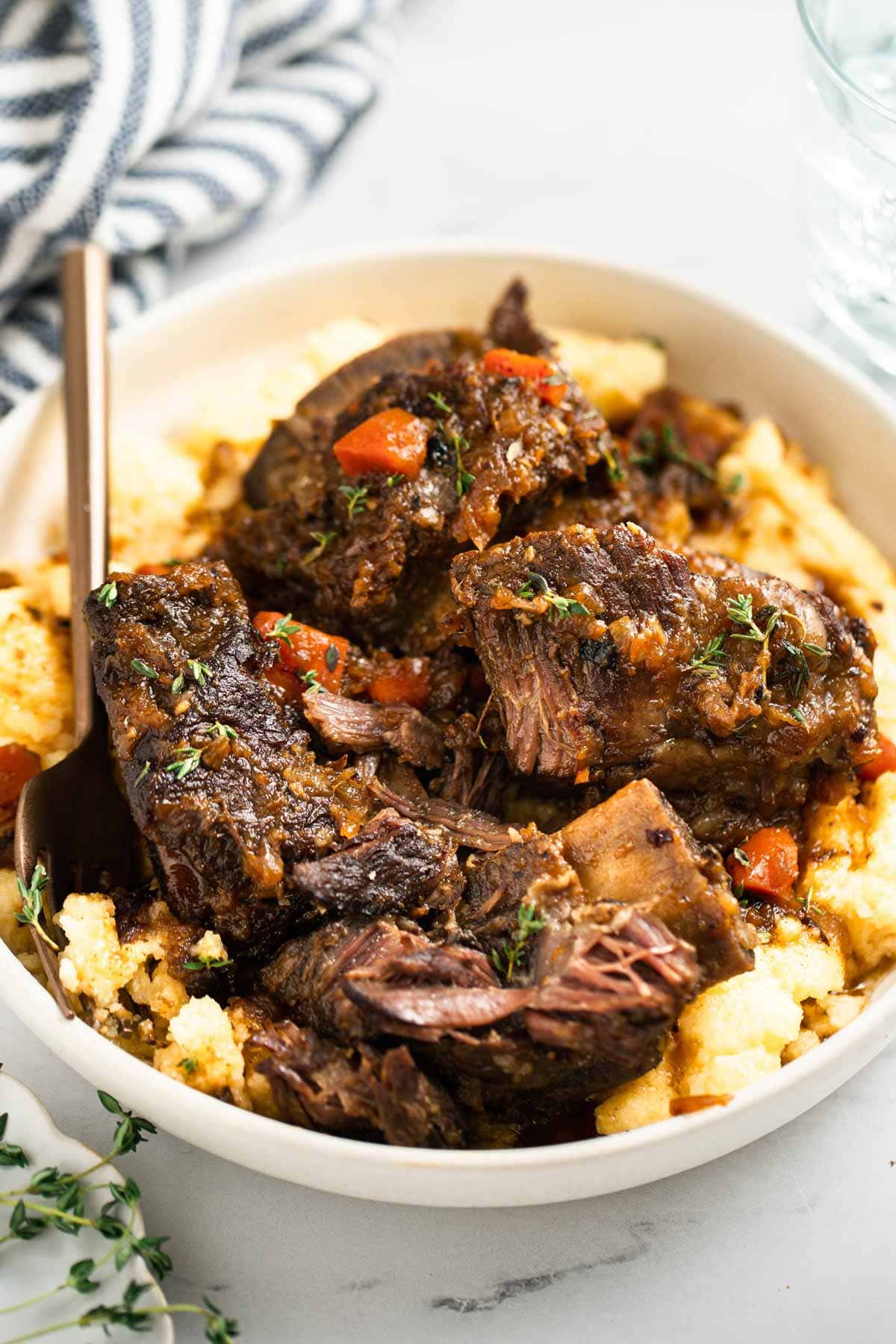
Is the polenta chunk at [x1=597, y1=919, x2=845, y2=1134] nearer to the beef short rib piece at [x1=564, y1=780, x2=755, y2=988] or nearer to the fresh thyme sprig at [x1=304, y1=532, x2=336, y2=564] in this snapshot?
the beef short rib piece at [x1=564, y1=780, x2=755, y2=988]

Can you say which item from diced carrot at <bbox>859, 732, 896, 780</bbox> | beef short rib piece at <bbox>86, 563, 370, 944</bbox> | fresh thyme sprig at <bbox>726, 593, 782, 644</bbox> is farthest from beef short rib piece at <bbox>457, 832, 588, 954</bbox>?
diced carrot at <bbox>859, 732, 896, 780</bbox>

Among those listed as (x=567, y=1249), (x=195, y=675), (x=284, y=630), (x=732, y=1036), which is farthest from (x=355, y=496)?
(x=567, y=1249)

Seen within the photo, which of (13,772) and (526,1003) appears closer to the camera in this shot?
(526,1003)

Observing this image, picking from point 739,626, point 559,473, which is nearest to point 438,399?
point 559,473

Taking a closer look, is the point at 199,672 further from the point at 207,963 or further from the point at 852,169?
the point at 852,169

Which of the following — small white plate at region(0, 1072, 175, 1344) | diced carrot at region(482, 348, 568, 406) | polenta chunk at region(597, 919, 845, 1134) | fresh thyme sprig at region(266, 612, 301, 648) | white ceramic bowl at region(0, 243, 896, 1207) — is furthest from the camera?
white ceramic bowl at region(0, 243, 896, 1207)

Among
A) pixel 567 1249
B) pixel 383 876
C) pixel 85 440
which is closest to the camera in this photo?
pixel 383 876

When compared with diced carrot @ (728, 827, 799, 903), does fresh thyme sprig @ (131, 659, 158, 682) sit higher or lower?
lower

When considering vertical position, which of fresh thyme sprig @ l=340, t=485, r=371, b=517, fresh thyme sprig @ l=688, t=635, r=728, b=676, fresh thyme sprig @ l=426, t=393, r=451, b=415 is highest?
fresh thyme sprig @ l=688, t=635, r=728, b=676
